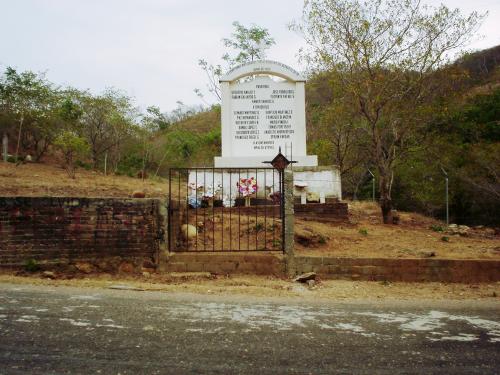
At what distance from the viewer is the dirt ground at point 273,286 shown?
6.61m

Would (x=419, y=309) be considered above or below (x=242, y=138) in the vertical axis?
below

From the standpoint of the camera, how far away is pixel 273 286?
22.8 ft

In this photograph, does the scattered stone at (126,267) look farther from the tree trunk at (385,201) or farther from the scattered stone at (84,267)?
the tree trunk at (385,201)

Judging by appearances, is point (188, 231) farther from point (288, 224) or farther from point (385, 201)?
point (385, 201)

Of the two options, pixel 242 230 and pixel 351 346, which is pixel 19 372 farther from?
pixel 242 230

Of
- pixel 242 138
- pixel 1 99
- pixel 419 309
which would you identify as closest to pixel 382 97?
pixel 242 138

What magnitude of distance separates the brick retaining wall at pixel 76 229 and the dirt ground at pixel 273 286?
36cm

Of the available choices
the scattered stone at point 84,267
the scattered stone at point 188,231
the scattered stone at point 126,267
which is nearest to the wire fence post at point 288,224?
the scattered stone at point 188,231

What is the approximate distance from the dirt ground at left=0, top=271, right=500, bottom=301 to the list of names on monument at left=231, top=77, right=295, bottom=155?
5217 millimetres

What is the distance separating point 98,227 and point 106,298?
1.81m

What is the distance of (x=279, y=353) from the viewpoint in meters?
3.91

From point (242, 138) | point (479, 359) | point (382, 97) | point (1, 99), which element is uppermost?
point (1, 99)

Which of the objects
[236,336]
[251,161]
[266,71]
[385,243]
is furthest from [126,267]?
[266,71]

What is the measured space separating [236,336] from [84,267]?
388 cm
